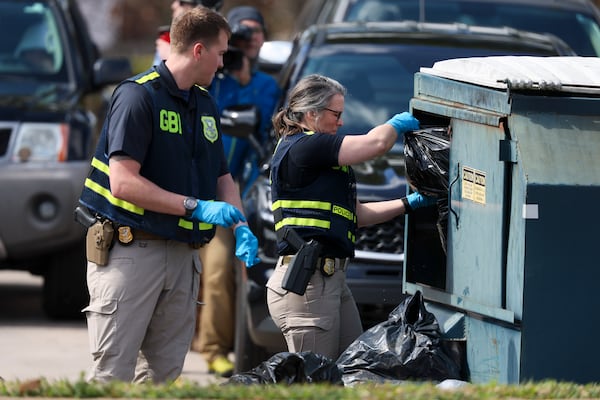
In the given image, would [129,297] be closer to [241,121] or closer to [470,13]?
[241,121]

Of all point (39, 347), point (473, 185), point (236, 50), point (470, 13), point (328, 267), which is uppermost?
point (470, 13)

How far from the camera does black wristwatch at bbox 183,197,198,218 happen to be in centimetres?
514

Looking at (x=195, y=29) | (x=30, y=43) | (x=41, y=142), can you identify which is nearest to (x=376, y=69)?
(x=41, y=142)

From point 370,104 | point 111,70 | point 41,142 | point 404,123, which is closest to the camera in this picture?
point 404,123

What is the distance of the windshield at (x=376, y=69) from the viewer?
7367 millimetres

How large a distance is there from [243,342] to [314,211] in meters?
2.04

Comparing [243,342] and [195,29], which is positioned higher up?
[195,29]

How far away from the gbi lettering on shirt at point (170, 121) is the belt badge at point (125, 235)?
16.1 inches

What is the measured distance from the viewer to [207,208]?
517cm

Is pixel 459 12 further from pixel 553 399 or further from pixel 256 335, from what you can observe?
pixel 553 399

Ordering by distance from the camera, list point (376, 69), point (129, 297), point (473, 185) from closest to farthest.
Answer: point (473, 185) → point (129, 297) → point (376, 69)

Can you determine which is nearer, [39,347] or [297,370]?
[297,370]

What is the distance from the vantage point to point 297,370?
16.2 ft

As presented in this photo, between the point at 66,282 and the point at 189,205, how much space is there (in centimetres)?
406
